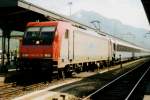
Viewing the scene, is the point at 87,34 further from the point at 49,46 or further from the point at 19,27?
the point at 49,46

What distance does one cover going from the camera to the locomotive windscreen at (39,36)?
59.7ft

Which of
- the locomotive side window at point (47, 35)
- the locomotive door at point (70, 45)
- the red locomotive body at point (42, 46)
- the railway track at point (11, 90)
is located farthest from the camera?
the locomotive door at point (70, 45)

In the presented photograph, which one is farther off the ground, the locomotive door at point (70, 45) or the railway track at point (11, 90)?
Answer: the locomotive door at point (70, 45)

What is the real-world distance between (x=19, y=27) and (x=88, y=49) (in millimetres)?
5846

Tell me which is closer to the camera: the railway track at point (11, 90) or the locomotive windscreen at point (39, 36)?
the railway track at point (11, 90)

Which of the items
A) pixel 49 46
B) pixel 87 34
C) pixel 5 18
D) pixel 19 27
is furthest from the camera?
pixel 19 27

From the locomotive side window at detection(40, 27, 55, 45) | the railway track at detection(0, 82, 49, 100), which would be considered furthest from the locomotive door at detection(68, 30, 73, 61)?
the railway track at detection(0, 82, 49, 100)

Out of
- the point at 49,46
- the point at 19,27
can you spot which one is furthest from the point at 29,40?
the point at 19,27

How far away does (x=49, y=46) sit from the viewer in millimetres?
17844

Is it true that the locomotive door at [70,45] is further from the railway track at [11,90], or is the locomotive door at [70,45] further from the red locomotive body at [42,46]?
the railway track at [11,90]

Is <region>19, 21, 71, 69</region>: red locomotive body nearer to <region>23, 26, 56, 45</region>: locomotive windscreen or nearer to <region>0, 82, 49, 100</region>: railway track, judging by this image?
<region>23, 26, 56, 45</region>: locomotive windscreen

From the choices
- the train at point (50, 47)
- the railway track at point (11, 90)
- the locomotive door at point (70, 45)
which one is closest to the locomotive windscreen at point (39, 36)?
the train at point (50, 47)

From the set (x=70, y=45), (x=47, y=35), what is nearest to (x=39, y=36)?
(x=47, y=35)

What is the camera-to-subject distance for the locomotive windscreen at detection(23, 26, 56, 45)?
59.7 feet
